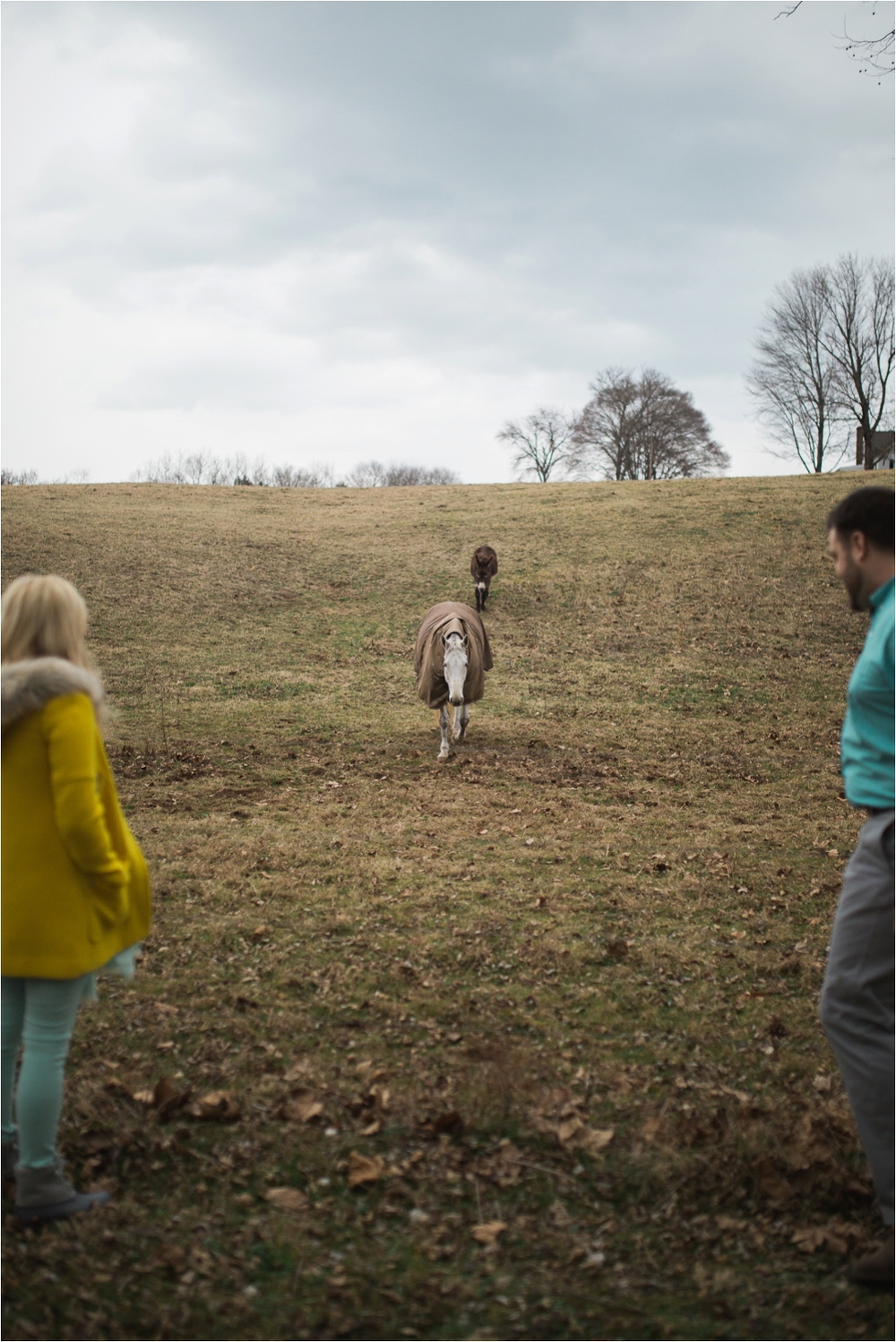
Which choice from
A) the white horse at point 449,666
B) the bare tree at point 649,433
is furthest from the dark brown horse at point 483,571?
the bare tree at point 649,433

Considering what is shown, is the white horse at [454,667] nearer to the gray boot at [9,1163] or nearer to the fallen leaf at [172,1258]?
the gray boot at [9,1163]

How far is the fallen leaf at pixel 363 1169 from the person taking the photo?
10.8 ft

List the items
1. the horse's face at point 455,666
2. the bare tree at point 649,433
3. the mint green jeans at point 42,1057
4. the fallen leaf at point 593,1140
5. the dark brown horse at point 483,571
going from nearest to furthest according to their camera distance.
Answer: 1. the mint green jeans at point 42,1057
2. the fallen leaf at point 593,1140
3. the horse's face at point 455,666
4. the dark brown horse at point 483,571
5. the bare tree at point 649,433

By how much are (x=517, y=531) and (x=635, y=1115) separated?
946 inches

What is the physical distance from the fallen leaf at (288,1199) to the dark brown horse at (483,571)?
1729 cm

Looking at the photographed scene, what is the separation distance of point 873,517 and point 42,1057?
3.24 m

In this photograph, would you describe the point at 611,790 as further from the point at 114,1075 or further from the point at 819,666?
the point at 819,666

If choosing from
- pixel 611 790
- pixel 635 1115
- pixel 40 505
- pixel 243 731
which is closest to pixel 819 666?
pixel 611 790

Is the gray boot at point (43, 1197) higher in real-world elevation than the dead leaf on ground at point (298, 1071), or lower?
higher

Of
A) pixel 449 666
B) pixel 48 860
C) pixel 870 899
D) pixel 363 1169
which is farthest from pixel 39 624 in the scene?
pixel 449 666

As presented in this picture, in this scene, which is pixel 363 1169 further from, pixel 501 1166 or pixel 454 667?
pixel 454 667

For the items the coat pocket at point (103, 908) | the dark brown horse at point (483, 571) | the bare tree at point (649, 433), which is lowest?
the coat pocket at point (103, 908)

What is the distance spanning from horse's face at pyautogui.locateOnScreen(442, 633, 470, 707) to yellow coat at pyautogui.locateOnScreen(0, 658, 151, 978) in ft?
25.9

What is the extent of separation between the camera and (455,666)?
10.8 meters
